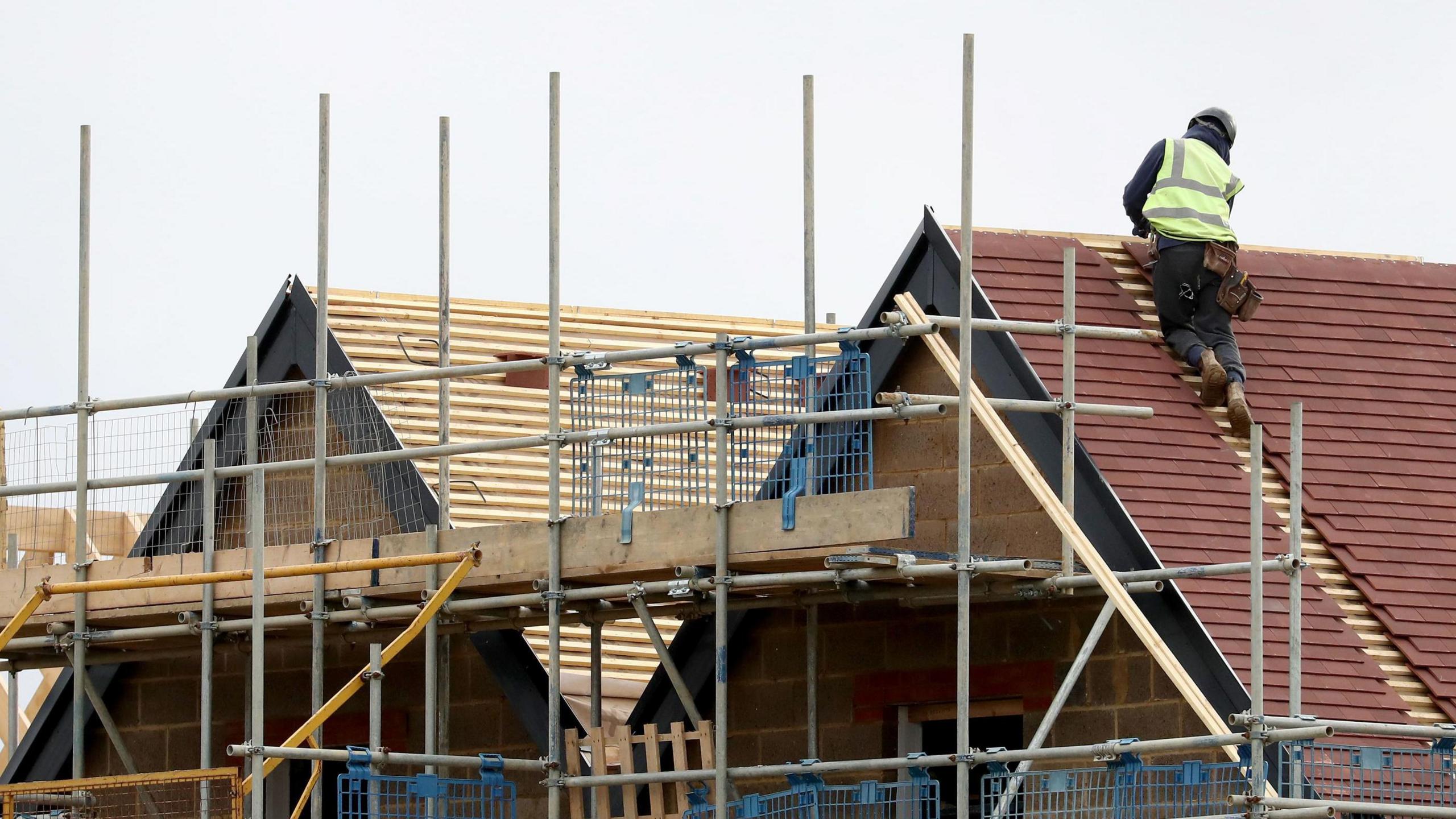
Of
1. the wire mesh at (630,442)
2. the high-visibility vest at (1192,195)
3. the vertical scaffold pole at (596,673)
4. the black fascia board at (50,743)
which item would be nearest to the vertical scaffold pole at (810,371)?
the wire mesh at (630,442)

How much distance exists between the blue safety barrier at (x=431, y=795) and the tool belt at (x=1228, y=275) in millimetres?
5370

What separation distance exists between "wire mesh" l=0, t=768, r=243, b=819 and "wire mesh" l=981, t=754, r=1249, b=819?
451 cm

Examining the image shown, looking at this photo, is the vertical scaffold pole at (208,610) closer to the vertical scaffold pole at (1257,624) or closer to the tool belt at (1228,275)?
the vertical scaffold pole at (1257,624)

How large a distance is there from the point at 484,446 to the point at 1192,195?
476cm

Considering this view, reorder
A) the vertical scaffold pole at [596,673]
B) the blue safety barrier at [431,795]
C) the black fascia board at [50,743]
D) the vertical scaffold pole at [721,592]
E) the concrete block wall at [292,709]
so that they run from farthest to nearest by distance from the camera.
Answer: the black fascia board at [50,743] → the concrete block wall at [292,709] → the vertical scaffold pole at [596,673] → the blue safety barrier at [431,795] → the vertical scaffold pole at [721,592]

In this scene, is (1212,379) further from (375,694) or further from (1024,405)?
(375,694)

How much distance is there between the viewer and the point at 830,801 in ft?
56.6

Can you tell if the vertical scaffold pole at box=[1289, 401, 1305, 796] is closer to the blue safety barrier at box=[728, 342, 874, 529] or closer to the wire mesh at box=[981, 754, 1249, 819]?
the wire mesh at box=[981, 754, 1249, 819]

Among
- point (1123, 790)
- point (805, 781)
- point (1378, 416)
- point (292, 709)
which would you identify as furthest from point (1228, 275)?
point (292, 709)

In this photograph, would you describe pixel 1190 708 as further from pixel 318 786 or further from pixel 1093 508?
pixel 318 786

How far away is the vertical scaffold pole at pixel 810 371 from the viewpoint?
55.1 ft

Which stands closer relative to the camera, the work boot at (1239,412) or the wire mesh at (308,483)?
the work boot at (1239,412)

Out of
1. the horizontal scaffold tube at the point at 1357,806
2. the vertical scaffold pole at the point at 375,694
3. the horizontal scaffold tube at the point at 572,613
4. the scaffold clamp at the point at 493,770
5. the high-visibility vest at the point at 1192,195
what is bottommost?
the scaffold clamp at the point at 493,770

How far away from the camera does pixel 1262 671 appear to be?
15422 mm
